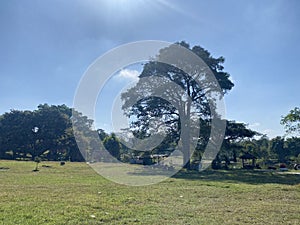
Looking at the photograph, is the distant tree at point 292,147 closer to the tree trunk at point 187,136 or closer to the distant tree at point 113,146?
the tree trunk at point 187,136

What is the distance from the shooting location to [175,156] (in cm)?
2939

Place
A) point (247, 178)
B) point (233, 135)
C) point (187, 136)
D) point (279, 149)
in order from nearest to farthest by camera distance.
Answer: point (247, 178) < point (187, 136) < point (233, 135) < point (279, 149)

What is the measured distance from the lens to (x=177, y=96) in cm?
2347

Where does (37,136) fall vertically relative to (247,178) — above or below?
above

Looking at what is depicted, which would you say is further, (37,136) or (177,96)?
(37,136)

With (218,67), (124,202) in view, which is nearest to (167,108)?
A: (218,67)

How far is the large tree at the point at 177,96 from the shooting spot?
75.3 feet

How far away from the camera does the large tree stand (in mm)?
22938

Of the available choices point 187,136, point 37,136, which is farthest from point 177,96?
point 37,136

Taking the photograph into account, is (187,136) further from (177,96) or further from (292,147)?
(292,147)

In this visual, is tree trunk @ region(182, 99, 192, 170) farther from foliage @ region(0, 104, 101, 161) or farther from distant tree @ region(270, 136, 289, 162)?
distant tree @ region(270, 136, 289, 162)

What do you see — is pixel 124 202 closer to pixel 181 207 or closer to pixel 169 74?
pixel 181 207

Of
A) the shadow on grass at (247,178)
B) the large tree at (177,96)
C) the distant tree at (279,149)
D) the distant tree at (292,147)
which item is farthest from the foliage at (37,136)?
the distant tree at (292,147)

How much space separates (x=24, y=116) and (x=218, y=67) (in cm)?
3218
